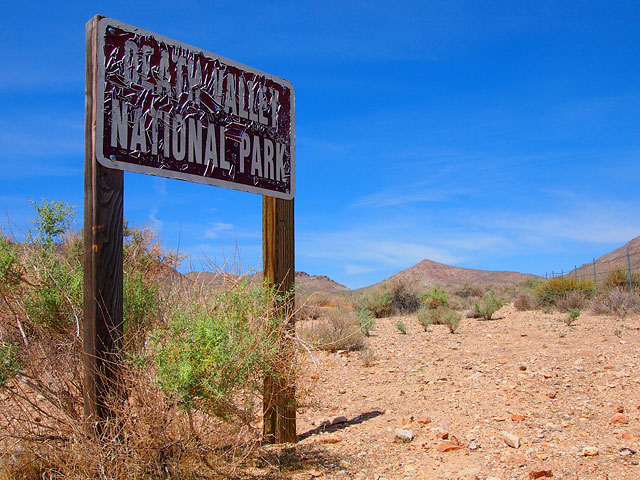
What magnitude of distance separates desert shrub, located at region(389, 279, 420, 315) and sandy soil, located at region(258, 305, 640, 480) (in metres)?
9.71

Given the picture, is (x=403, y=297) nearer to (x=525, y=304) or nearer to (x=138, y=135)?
(x=525, y=304)

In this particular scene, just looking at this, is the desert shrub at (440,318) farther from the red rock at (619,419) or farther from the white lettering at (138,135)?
the white lettering at (138,135)

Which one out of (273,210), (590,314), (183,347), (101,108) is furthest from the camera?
(590,314)

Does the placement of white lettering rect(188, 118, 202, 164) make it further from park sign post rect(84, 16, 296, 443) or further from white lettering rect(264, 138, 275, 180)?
white lettering rect(264, 138, 275, 180)

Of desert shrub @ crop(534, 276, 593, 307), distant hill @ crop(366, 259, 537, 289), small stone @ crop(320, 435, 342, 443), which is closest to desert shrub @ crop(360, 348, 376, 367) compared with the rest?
small stone @ crop(320, 435, 342, 443)

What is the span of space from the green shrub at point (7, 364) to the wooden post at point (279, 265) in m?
2.05

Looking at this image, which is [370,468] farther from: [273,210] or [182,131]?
[182,131]

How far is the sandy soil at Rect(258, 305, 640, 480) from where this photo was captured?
4.59 metres

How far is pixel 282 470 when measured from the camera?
4.53 m

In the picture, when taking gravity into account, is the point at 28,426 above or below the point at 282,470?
above

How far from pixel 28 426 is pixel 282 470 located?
2.10 metres

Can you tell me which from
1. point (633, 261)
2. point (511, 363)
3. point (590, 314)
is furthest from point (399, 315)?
point (633, 261)

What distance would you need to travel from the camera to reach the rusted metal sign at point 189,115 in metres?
4.09

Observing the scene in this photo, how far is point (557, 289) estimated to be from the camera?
20.4 metres
